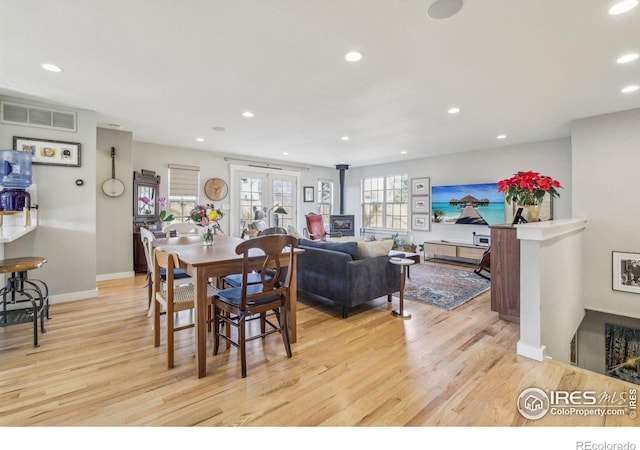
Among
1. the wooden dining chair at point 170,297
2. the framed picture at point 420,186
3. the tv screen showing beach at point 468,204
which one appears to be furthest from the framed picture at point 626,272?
the wooden dining chair at point 170,297

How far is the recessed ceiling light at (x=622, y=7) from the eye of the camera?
1753 millimetres

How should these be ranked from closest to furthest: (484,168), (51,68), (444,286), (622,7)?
(622,7) < (51,68) < (444,286) < (484,168)

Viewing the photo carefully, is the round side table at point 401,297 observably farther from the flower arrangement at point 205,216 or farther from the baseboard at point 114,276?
the baseboard at point 114,276

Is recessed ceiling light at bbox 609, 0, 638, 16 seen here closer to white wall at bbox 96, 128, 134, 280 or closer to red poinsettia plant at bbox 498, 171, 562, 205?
red poinsettia plant at bbox 498, 171, 562, 205

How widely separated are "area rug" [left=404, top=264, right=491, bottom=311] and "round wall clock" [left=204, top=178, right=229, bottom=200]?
14.4ft

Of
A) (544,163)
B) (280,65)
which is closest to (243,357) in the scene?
(280,65)

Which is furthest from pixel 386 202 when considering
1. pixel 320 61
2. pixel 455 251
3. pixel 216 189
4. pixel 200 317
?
pixel 200 317

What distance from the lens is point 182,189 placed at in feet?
19.8

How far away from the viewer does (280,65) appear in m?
2.56

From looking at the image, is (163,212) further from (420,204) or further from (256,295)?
(420,204)

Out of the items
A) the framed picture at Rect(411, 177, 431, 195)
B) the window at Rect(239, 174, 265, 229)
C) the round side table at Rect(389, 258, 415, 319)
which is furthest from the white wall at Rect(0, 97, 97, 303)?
the framed picture at Rect(411, 177, 431, 195)

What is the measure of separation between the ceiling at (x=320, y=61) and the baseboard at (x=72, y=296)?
2373 mm

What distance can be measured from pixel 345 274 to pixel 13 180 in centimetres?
367
